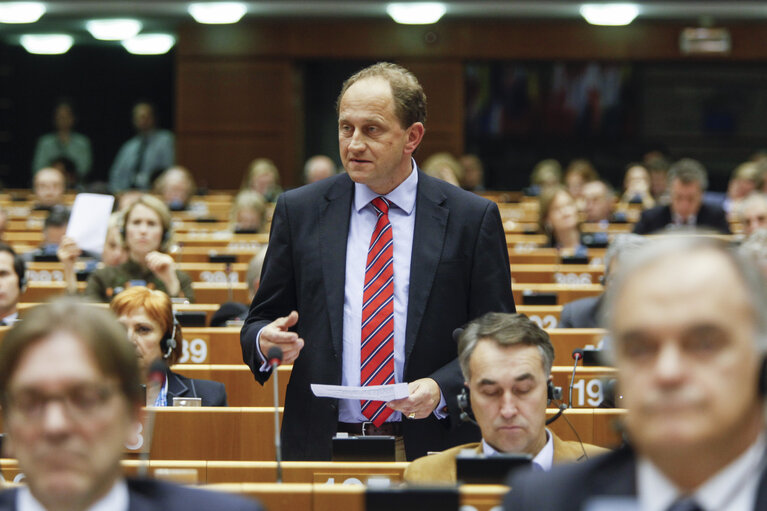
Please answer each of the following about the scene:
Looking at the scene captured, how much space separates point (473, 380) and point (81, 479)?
1.62 m

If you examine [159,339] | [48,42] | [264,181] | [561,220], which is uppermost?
[48,42]

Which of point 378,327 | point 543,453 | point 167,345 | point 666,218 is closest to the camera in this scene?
point 543,453

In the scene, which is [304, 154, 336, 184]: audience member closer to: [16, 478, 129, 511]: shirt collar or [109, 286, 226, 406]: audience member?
[109, 286, 226, 406]: audience member

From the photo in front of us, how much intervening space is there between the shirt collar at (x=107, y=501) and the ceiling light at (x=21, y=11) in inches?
527

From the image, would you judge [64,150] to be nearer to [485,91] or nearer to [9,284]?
[485,91]

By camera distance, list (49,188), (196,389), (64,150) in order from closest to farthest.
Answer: (196,389) → (49,188) → (64,150)

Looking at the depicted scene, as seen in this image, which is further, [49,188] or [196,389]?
[49,188]

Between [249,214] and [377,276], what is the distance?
645 cm

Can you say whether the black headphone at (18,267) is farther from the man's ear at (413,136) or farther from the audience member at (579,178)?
the audience member at (579,178)

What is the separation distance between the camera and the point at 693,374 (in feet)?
3.78

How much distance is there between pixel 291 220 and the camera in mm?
3053

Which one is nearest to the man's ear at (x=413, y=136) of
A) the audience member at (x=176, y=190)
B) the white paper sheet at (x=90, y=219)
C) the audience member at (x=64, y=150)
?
the white paper sheet at (x=90, y=219)

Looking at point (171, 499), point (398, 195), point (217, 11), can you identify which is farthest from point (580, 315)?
point (217, 11)

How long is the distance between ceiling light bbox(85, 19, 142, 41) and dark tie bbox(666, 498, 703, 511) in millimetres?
14784
